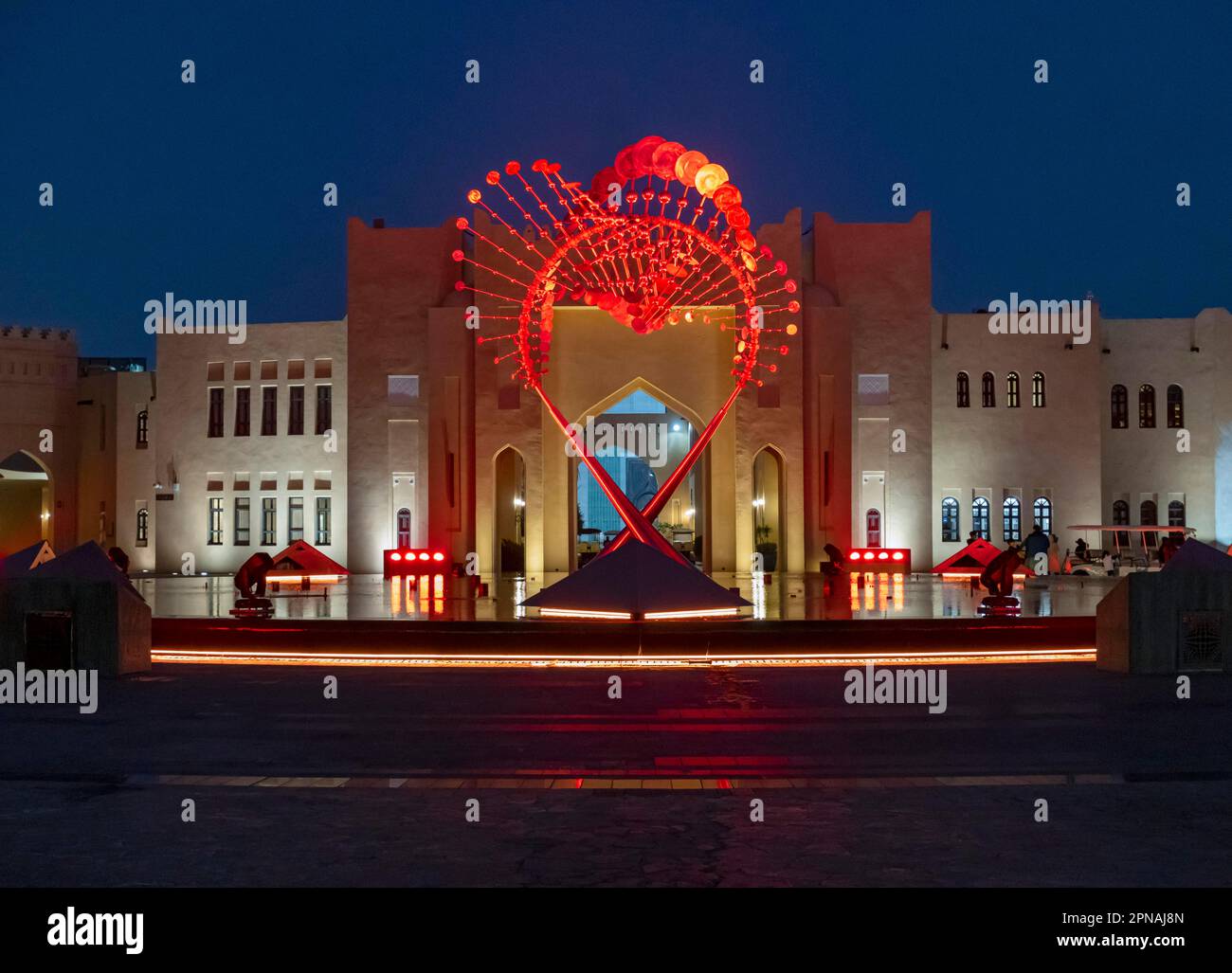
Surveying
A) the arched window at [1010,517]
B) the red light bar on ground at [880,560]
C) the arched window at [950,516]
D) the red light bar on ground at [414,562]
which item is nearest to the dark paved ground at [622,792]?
the red light bar on ground at [414,562]

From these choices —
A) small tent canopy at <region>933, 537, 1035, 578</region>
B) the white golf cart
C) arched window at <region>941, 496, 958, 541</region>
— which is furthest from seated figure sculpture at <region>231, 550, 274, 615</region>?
arched window at <region>941, 496, 958, 541</region>

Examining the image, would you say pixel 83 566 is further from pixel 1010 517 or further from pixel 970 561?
pixel 1010 517

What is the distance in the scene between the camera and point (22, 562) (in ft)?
37.9

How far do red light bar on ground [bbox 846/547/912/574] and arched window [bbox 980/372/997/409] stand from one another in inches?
211

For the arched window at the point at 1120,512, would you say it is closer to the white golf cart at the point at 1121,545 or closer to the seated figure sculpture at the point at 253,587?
the white golf cart at the point at 1121,545

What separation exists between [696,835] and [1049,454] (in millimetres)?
28290

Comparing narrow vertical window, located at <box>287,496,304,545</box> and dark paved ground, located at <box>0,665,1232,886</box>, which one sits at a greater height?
narrow vertical window, located at <box>287,496,304,545</box>

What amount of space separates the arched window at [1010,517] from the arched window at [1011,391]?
2.28 m

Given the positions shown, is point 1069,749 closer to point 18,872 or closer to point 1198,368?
point 18,872

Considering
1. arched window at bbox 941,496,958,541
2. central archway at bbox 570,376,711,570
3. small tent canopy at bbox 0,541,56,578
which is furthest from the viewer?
central archway at bbox 570,376,711,570

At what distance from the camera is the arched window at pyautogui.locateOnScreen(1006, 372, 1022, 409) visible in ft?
105

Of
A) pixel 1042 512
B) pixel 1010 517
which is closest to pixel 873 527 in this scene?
pixel 1010 517

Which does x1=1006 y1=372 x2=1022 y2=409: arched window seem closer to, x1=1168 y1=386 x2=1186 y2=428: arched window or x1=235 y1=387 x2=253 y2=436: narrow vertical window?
x1=1168 y1=386 x2=1186 y2=428: arched window

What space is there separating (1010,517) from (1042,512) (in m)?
0.77
